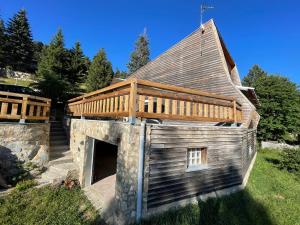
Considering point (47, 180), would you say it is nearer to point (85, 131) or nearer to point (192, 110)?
point (85, 131)

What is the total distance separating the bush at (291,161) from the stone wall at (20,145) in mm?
12000

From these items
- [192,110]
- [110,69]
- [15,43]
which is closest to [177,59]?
[192,110]

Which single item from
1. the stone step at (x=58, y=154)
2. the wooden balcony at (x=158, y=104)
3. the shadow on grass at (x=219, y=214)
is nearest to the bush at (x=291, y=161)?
the shadow on grass at (x=219, y=214)

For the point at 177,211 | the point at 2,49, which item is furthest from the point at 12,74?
the point at 177,211

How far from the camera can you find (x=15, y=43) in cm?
3136

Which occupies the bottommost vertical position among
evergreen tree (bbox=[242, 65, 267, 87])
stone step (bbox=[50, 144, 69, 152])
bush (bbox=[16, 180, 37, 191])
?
bush (bbox=[16, 180, 37, 191])

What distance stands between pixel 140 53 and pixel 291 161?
35381 millimetres

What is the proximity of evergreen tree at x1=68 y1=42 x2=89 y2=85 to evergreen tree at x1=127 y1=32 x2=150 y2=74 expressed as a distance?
1449 centimetres

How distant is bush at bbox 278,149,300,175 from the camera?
9.97 metres

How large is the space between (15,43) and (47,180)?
33951mm

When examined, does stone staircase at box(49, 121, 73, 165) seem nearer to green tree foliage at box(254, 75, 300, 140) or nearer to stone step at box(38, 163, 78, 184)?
stone step at box(38, 163, 78, 184)

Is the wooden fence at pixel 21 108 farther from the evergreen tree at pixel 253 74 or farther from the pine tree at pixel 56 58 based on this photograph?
the evergreen tree at pixel 253 74

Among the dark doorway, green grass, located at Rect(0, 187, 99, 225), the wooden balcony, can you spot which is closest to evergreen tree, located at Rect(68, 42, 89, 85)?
the dark doorway

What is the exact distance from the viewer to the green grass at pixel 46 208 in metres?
4.72
